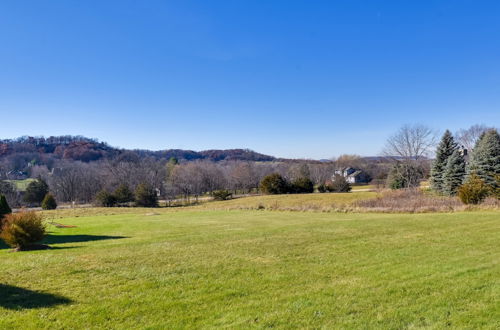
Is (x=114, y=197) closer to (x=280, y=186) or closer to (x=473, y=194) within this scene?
(x=280, y=186)

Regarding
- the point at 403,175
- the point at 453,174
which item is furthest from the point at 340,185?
the point at 453,174

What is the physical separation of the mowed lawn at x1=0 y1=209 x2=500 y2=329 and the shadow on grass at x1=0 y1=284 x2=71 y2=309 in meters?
0.02

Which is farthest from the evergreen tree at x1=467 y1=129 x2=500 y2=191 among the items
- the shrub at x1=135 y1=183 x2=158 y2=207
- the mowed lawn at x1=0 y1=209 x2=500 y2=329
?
the shrub at x1=135 y1=183 x2=158 y2=207

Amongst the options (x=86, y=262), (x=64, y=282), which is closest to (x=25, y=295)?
(x=64, y=282)

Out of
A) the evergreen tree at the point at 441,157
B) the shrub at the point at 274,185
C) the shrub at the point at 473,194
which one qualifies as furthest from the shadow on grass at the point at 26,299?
the shrub at the point at 274,185

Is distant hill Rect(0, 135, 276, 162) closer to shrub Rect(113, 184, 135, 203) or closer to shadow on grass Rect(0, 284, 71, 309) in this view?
shrub Rect(113, 184, 135, 203)

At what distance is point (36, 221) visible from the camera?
12219 mm

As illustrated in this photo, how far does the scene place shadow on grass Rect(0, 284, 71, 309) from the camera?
545 centimetres

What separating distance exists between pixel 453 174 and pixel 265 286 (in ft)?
126

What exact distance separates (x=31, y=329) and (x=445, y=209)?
77.9 feet

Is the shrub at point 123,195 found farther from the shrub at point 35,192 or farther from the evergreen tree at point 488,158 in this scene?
the evergreen tree at point 488,158

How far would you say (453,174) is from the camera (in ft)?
119

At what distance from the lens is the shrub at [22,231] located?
11609mm

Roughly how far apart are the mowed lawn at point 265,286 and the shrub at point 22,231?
2327mm
